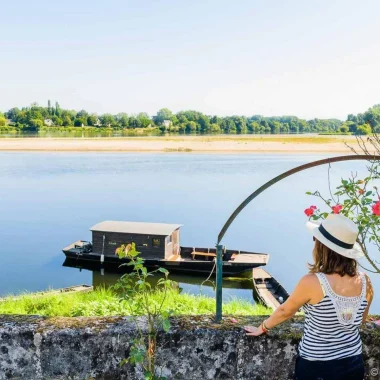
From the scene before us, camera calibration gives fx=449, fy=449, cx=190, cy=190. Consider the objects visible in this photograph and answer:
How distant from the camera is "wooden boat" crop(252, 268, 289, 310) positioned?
44.0 ft

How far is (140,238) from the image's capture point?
16.7 metres

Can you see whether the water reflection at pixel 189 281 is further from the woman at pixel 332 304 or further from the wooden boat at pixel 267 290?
the woman at pixel 332 304

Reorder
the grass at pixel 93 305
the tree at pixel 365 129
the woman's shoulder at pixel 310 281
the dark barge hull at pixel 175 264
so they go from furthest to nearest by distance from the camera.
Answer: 1. the dark barge hull at pixel 175 264
2. the grass at pixel 93 305
3. the tree at pixel 365 129
4. the woman's shoulder at pixel 310 281

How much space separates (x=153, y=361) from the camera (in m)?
2.66

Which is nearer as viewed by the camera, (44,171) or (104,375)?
(104,375)

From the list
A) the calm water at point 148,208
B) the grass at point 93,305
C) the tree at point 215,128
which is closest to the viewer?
the grass at point 93,305

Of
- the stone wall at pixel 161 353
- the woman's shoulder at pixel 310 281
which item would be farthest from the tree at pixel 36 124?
the woman's shoulder at pixel 310 281

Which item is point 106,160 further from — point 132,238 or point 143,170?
point 132,238

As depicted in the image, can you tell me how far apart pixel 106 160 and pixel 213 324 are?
57.6 m

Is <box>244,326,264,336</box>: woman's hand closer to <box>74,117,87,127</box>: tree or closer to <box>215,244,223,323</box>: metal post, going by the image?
<box>215,244,223,323</box>: metal post

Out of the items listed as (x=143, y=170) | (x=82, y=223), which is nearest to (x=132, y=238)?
(x=82, y=223)

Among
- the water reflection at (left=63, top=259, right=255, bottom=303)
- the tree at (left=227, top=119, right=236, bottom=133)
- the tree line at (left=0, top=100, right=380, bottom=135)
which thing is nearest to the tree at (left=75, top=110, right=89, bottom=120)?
the tree line at (left=0, top=100, right=380, bottom=135)

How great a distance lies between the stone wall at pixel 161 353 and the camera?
271 cm

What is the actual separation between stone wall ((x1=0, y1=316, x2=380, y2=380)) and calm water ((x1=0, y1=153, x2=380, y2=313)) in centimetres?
1213
